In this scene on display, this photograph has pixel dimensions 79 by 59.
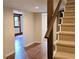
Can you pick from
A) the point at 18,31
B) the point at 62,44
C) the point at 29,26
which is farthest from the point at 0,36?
the point at 18,31

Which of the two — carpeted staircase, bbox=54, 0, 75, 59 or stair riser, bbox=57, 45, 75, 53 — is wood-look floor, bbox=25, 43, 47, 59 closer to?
carpeted staircase, bbox=54, 0, 75, 59

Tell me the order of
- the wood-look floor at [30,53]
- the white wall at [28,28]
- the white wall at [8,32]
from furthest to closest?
the white wall at [28,28]
the white wall at [8,32]
the wood-look floor at [30,53]

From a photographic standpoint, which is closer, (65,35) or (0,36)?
(0,36)

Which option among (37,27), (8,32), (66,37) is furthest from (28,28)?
(66,37)

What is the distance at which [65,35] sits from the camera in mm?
2996

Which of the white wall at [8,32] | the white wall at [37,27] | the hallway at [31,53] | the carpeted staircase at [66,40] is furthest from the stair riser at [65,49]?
the white wall at [37,27]

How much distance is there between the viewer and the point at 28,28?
887cm

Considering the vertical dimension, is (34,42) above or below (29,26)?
below

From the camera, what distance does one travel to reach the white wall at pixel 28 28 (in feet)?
27.3

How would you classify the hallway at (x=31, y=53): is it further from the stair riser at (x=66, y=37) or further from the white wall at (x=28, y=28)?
the stair riser at (x=66, y=37)

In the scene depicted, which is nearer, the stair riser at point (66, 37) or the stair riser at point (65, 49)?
the stair riser at point (65, 49)

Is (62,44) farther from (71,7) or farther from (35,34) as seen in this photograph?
(35,34)

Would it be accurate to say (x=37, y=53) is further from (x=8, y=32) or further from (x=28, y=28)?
(x=28, y=28)
